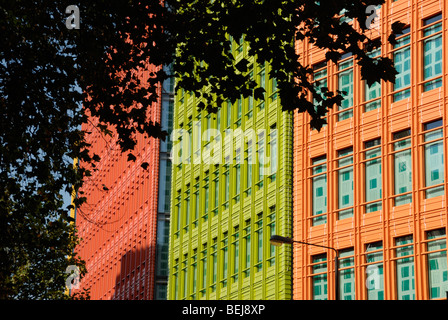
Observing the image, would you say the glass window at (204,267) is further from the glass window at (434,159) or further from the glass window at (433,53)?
the glass window at (433,53)

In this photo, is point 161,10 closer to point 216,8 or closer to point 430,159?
point 216,8

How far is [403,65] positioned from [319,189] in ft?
25.5

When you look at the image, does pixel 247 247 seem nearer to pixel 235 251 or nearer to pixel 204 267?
pixel 235 251

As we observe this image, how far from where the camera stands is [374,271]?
144ft

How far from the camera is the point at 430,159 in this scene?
137 feet

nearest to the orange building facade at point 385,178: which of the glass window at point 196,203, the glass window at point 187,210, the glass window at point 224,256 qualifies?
the glass window at point 224,256

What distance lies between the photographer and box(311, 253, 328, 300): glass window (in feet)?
156

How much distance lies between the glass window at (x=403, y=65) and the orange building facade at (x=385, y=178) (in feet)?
0.16

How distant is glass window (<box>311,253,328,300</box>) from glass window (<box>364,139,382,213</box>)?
4.02 m

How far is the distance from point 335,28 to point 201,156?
4693cm

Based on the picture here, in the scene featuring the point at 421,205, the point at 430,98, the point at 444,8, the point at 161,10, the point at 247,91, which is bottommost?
the point at 247,91

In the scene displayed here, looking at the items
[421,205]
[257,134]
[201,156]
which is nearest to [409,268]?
[421,205]

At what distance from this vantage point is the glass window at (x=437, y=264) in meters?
39.9

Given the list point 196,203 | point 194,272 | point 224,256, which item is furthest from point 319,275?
point 196,203
